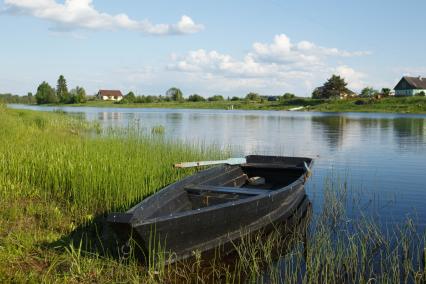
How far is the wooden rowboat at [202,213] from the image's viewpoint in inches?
211

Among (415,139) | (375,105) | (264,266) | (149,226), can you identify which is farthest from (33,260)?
(375,105)

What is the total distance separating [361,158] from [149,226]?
48.5 ft

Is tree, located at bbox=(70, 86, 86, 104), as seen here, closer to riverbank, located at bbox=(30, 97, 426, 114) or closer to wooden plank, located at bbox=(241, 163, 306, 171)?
riverbank, located at bbox=(30, 97, 426, 114)

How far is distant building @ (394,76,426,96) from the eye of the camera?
8556 centimetres

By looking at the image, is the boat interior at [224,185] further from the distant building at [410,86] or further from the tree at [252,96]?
the tree at [252,96]

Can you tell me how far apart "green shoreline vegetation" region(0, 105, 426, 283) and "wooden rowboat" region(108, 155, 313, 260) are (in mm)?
258

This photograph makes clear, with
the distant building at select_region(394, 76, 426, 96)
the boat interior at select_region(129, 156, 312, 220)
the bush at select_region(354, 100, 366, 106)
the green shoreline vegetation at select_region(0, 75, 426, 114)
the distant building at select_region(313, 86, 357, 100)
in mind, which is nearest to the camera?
the boat interior at select_region(129, 156, 312, 220)

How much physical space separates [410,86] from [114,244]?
302ft

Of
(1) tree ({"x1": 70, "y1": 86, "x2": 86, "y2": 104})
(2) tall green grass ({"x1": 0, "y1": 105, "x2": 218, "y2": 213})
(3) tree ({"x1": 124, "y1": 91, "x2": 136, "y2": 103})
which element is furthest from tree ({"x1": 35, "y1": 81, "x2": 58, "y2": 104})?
(2) tall green grass ({"x1": 0, "y1": 105, "x2": 218, "y2": 213})

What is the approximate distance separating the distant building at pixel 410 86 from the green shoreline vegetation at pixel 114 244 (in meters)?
84.7

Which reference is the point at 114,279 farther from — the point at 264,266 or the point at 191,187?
the point at 191,187

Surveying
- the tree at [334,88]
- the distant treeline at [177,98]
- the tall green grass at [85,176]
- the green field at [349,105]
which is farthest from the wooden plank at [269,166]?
the distant treeline at [177,98]

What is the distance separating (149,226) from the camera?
5270mm

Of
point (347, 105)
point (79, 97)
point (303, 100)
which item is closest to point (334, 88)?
point (303, 100)
